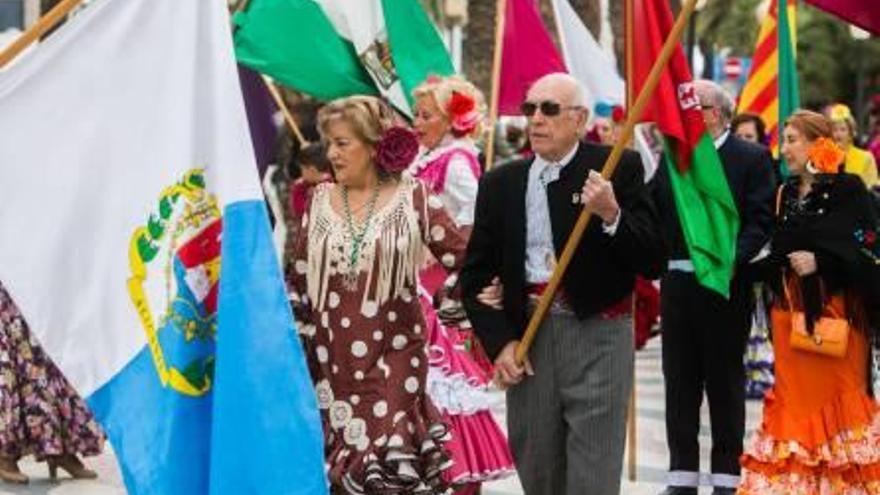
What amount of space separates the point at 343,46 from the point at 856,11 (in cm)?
394

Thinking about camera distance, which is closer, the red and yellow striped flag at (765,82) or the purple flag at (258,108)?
the purple flag at (258,108)

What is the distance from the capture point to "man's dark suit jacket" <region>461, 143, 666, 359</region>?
23.3 feet

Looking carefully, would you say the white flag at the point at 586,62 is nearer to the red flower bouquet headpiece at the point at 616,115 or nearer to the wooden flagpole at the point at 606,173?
the red flower bouquet headpiece at the point at 616,115

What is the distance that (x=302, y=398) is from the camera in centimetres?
579

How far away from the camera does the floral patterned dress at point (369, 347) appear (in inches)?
273

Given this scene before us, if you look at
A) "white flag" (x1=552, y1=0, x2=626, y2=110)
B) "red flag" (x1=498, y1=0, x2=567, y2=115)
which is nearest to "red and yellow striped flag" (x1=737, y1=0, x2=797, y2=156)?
"white flag" (x1=552, y1=0, x2=626, y2=110)

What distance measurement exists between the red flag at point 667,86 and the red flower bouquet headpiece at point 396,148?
1.19 metres

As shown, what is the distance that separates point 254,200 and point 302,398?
551mm

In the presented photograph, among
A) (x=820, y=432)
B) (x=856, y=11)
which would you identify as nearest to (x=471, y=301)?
(x=856, y=11)

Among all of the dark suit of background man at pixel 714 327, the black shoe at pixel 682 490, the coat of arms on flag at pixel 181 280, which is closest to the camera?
the coat of arms on flag at pixel 181 280

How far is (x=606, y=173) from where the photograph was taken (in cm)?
698

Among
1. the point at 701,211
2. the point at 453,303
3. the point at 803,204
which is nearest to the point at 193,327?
the point at 453,303

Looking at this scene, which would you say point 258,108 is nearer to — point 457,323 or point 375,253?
point 457,323

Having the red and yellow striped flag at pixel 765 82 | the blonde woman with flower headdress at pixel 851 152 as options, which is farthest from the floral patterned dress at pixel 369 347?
the red and yellow striped flag at pixel 765 82
